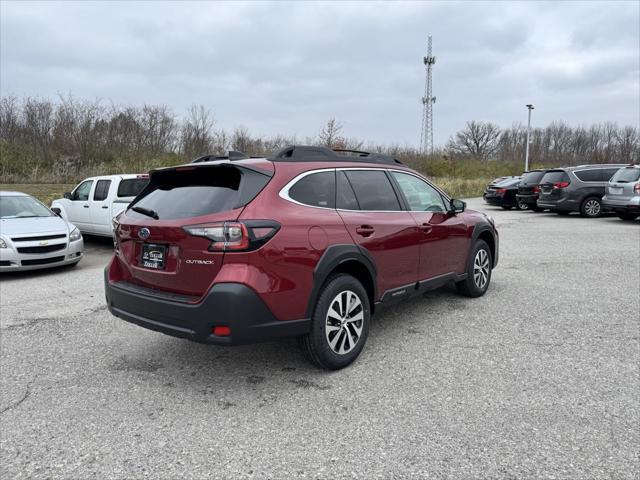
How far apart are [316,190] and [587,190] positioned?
1519 centimetres

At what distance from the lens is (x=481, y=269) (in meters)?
6.00

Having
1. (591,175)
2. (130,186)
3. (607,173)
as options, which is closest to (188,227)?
(130,186)

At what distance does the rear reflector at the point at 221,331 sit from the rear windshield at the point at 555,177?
1602 centimetres

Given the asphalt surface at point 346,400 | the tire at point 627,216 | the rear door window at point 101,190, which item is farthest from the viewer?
the tire at point 627,216

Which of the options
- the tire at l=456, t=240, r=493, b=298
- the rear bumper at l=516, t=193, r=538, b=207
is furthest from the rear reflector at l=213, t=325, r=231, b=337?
the rear bumper at l=516, t=193, r=538, b=207

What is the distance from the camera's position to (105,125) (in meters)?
27.2

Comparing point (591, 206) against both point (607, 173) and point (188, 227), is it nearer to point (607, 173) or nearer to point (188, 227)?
point (607, 173)

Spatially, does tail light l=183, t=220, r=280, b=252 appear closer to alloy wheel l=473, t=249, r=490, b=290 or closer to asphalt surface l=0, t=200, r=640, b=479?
asphalt surface l=0, t=200, r=640, b=479

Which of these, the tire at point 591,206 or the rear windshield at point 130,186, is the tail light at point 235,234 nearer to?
the rear windshield at point 130,186

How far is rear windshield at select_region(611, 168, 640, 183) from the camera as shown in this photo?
1370 centimetres

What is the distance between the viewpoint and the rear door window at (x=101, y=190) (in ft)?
34.3

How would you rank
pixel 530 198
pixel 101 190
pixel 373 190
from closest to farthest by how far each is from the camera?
pixel 373 190 < pixel 101 190 < pixel 530 198

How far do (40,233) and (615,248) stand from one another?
10674 millimetres

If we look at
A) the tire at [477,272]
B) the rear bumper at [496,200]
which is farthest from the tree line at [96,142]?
the tire at [477,272]
